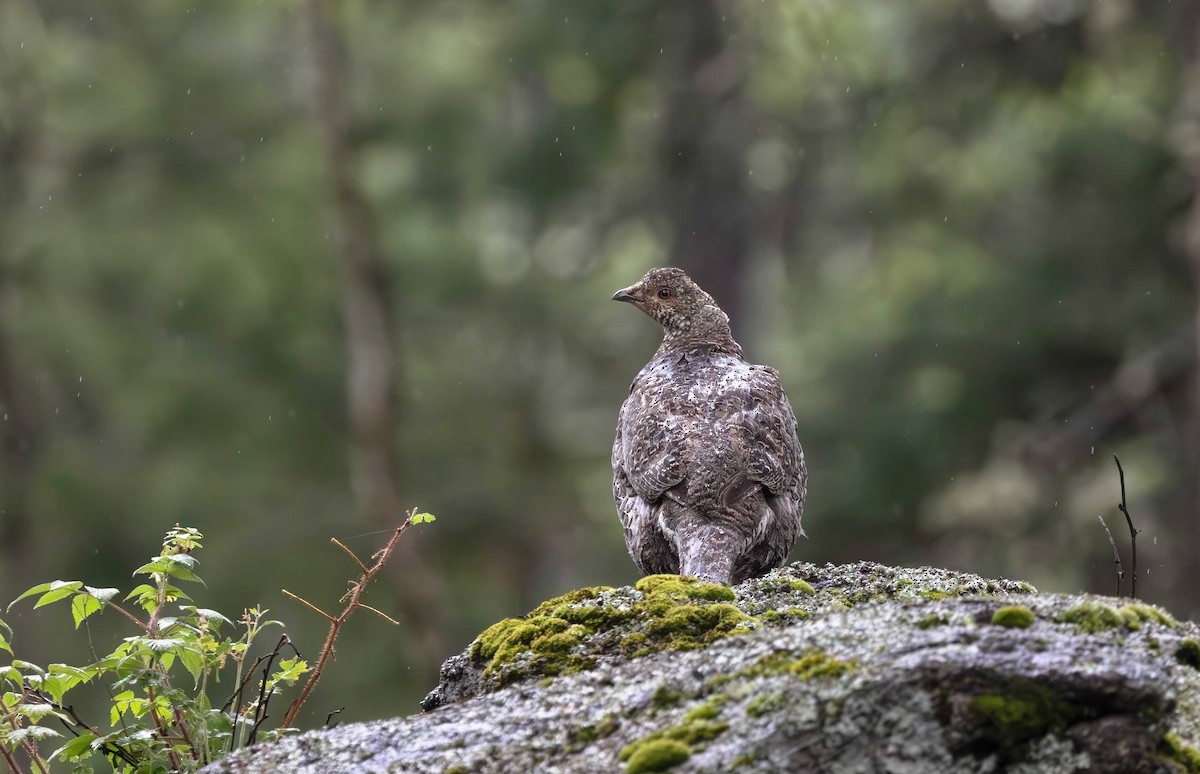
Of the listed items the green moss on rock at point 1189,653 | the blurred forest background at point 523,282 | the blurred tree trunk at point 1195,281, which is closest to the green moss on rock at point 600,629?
the green moss on rock at point 1189,653

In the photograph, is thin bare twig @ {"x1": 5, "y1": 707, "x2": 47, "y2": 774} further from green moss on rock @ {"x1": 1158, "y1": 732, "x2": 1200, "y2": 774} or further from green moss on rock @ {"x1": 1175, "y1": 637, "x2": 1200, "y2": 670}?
green moss on rock @ {"x1": 1175, "y1": 637, "x2": 1200, "y2": 670}

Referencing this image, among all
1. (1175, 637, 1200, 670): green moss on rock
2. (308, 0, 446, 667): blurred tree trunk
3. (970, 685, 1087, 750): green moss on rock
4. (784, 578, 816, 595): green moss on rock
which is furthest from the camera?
(308, 0, 446, 667): blurred tree trunk

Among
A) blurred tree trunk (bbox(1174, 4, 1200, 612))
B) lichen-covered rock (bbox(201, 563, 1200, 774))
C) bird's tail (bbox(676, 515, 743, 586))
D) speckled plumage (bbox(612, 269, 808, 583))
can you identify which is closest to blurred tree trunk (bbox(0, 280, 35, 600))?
speckled plumage (bbox(612, 269, 808, 583))

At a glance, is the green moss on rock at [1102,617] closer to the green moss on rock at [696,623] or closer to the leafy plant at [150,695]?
the green moss on rock at [696,623]

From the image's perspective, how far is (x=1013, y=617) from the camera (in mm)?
2871

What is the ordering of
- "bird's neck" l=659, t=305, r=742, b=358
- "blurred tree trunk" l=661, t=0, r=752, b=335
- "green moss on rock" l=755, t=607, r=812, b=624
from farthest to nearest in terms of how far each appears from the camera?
"blurred tree trunk" l=661, t=0, r=752, b=335 < "bird's neck" l=659, t=305, r=742, b=358 < "green moss on rock" l=755, t=607, r=812, b=624

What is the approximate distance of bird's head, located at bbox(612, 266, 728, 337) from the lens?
6562 mm

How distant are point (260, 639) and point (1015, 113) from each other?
9562 millimetres

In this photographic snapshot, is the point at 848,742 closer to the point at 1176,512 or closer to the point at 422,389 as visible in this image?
the point at 1176,512

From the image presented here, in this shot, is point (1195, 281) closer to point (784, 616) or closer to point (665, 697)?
point (784, 616)

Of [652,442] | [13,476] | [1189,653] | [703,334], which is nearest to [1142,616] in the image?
[1189,653]

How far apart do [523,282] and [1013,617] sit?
1390cm

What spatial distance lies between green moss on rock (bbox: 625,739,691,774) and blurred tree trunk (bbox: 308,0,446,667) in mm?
12188

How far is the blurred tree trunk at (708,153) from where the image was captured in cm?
1355
